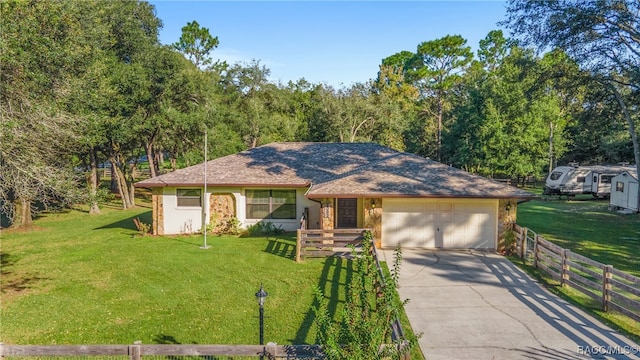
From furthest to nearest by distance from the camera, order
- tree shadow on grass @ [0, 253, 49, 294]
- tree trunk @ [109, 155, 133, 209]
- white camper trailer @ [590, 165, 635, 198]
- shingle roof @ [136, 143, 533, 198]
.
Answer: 1. white camper trailer @ [590, 165, 635, 198]
2. tree trunk @ [109, 155, 133, 209]
3. shingle roof @ [136, 143, 533, 198]
4. tree shadow on grass @ [0, 253, 49, 294]

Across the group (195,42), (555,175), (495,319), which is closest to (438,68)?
(555,175)

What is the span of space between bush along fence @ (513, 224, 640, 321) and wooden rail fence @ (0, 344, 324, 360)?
23.1 ft

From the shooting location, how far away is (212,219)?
57.7 feet

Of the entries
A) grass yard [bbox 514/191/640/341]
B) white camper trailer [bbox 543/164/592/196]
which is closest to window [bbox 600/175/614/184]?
white camper trailer [bbox 543/164/592/196]

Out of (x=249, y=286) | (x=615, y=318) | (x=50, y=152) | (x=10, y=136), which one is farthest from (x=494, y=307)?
(x=50, y=152)

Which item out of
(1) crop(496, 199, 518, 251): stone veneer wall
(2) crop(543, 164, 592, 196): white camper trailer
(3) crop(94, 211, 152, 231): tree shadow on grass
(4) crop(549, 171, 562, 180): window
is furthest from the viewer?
(4) crop(549, 171, 562, 180): window

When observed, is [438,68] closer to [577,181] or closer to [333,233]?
[577,181]

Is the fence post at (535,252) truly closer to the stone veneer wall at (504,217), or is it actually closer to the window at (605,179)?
the stone veneer wall at (504,217)

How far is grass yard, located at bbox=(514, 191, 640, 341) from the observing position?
30.8 feet

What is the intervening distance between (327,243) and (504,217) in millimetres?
6812

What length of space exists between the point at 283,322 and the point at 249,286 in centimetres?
259

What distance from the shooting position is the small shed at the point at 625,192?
22703mm

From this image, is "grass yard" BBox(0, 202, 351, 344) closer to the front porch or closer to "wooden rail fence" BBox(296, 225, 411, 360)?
"wooden rail fence" BBox(296, 225, 411, 360)

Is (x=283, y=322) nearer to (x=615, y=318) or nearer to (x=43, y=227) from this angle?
(x=615, y=318)
